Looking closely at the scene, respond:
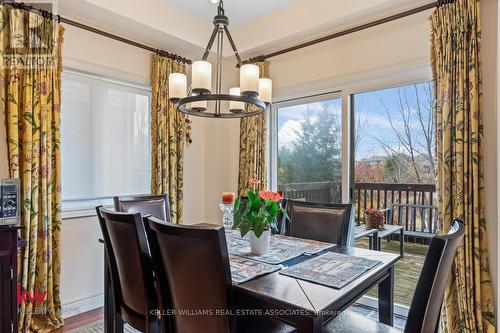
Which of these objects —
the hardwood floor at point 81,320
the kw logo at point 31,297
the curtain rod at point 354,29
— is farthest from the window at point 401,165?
the kw logo at point 31,297

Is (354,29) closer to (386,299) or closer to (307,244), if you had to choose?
(307,244)

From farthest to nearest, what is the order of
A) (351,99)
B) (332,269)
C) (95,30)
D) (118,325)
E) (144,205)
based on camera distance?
(351,99)
(95,30)
(144,205)
(118,325)
(332,269)

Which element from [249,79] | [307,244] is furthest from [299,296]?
[249,79]

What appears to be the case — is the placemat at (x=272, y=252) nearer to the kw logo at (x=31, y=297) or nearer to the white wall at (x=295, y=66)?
the white wall at (x=295, y=66)

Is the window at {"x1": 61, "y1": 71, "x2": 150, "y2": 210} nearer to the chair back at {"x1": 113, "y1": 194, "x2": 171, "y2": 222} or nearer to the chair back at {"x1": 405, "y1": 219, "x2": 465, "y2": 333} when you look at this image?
the chair back at {"x1": 113, "y1": 194, "x2": 171, "y2": 222}

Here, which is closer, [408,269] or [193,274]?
[193,274]

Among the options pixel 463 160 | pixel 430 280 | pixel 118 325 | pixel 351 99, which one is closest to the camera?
pixel 430 280

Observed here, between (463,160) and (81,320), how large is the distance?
3255mm

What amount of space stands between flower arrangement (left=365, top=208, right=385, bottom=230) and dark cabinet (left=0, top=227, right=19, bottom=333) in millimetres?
2692

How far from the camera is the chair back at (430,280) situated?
107 cm

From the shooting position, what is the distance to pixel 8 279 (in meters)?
1.83

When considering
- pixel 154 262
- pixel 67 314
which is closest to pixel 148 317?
pixel 154 262

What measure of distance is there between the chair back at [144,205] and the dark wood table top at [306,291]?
4.80 ft

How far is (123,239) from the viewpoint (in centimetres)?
161
